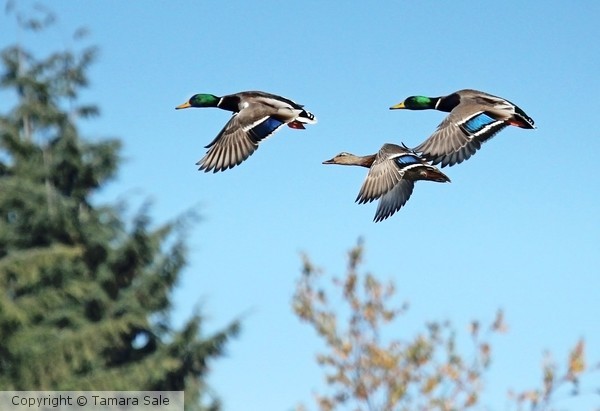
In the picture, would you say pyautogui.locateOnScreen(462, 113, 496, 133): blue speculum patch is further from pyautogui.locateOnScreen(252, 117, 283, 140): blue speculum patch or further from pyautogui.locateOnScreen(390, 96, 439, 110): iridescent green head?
pyautogui.locateOnScreen(252, 117, 283, 140): blue speculum patch

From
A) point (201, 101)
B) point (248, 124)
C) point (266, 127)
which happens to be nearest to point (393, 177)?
point (266, 127)

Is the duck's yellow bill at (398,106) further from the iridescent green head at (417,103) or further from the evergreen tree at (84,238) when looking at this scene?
the evergreen tree at (84,238)

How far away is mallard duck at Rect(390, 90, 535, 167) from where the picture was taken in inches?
345

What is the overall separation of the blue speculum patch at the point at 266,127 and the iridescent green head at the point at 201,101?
637 mm

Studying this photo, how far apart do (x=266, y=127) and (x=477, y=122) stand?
1281 mm

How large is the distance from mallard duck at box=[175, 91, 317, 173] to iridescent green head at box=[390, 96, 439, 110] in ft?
2.20

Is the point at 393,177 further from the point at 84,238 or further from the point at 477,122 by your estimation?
the point at 84,238

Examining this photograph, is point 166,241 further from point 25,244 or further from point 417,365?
point 417,365

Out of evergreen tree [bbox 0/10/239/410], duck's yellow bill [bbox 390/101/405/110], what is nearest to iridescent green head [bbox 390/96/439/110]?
duck's yellow bill [bbox 390/101/405/110]

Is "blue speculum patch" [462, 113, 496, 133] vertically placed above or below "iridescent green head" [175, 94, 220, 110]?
below

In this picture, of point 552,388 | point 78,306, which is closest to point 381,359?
point 552,388

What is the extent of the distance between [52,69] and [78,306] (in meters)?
4.17

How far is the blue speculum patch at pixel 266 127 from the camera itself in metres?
9.28

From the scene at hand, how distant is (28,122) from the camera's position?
1061 inches
